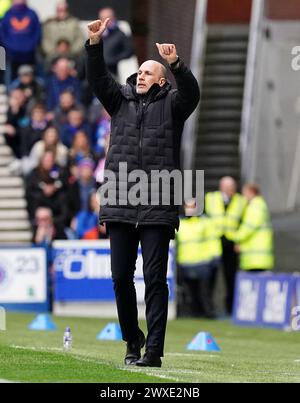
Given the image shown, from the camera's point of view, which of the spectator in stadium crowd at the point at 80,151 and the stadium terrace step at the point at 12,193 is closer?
the spectator in stadium crowd at the point at 80,151

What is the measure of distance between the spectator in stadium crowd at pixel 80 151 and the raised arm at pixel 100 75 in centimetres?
1253

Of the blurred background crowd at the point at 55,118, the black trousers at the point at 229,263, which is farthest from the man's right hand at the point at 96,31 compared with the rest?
the black trousers at the point at 229,263

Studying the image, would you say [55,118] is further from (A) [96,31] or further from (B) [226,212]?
(A) [96,31]

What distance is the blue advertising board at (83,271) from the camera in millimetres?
22734

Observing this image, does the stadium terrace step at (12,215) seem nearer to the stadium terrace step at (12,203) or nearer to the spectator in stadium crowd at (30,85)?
the stadium terrace step at (12,203)

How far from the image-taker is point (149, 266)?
11766 millimetres

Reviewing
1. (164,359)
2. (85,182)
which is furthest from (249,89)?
(164,359)

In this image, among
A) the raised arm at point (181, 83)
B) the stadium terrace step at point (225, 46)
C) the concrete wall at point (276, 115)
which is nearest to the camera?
the raised arm at point (181, 83)

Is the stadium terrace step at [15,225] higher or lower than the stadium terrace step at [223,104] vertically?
lower

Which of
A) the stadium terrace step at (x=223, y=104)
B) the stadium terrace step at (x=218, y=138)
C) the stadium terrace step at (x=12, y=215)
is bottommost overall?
the stadium terrace step at (x=12, y=215)

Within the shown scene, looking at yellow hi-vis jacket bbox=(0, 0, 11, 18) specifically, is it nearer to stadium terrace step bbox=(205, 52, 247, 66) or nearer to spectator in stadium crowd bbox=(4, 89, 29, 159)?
spectator in stadium crowd bbox=(4, 89, 29, 159)

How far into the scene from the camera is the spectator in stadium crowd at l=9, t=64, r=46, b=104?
86.2ft

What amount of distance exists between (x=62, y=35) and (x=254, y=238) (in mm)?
5907

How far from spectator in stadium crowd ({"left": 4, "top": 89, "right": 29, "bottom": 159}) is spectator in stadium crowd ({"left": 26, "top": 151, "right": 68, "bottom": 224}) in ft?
4.63
